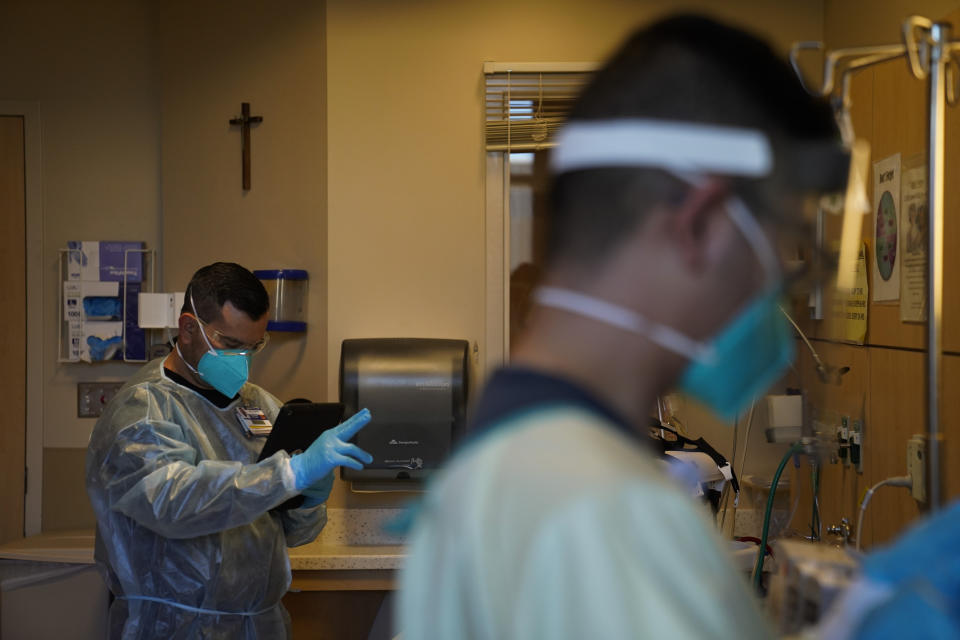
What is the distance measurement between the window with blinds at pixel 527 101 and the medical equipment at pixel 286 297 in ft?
2.59

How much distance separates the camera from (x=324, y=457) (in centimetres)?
187

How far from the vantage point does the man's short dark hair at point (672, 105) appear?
605 millimetres

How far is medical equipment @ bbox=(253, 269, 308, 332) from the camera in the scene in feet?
9.43

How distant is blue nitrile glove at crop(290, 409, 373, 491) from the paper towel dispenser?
2.62ft

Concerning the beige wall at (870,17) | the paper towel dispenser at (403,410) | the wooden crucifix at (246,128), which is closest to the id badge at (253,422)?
the paper towel dispenser at (403,410)

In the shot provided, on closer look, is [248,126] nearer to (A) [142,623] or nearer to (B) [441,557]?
(A) [142,623]

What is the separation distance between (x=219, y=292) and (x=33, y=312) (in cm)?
164

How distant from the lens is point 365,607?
9.14ft

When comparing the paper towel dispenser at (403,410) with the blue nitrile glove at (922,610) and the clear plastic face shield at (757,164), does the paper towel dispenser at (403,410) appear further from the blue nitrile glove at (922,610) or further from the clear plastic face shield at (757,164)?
the blue nitrile glove at (922,610)

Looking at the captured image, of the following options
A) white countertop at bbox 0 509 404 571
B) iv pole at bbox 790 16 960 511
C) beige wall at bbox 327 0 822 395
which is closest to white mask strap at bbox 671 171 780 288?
iv pole at bbox 790 16 960 511

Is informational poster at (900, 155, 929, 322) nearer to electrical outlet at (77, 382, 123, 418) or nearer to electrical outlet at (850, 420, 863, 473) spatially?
electrical outlet at (850, 420, 863, 473)

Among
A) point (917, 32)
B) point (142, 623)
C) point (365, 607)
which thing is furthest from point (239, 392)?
point (917, 32)

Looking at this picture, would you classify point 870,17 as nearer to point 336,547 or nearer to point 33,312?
point 336,547

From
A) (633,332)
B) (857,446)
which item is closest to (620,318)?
(633,332)
